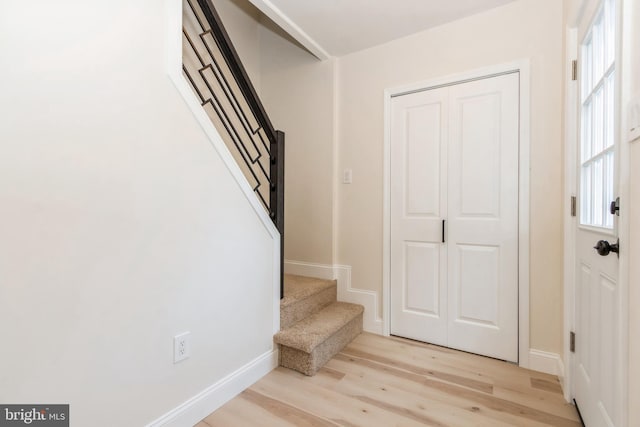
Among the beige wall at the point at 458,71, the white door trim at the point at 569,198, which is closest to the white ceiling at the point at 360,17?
the beige wall at the point at 458,71

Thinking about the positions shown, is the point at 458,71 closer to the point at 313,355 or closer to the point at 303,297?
the point at 303,297

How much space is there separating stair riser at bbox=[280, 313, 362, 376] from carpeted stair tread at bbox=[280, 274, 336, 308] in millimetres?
312

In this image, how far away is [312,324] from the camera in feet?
7.13

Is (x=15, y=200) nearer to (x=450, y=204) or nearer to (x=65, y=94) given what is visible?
Result: (x=65, y=94)

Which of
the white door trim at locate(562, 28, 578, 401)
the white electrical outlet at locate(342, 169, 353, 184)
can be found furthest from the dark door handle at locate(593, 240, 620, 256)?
the white electrical outlet at locate(342, 169, 353, 184)

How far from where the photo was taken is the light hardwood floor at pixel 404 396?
59.3 inches

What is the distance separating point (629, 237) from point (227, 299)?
5.46 ft

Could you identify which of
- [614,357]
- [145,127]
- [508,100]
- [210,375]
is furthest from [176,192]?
[508,100]

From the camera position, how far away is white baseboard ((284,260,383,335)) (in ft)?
8.46

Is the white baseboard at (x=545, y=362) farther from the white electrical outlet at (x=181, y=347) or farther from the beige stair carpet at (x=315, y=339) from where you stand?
the white electrical outlet at (x=181, y=347)

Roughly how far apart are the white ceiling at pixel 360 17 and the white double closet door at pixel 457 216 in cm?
48

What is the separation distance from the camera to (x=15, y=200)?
926 millimetres

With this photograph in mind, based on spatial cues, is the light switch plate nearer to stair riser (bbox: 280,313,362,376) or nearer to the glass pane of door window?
the glass pane of door window

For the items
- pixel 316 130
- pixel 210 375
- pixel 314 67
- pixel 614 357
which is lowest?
pixel 210 375
